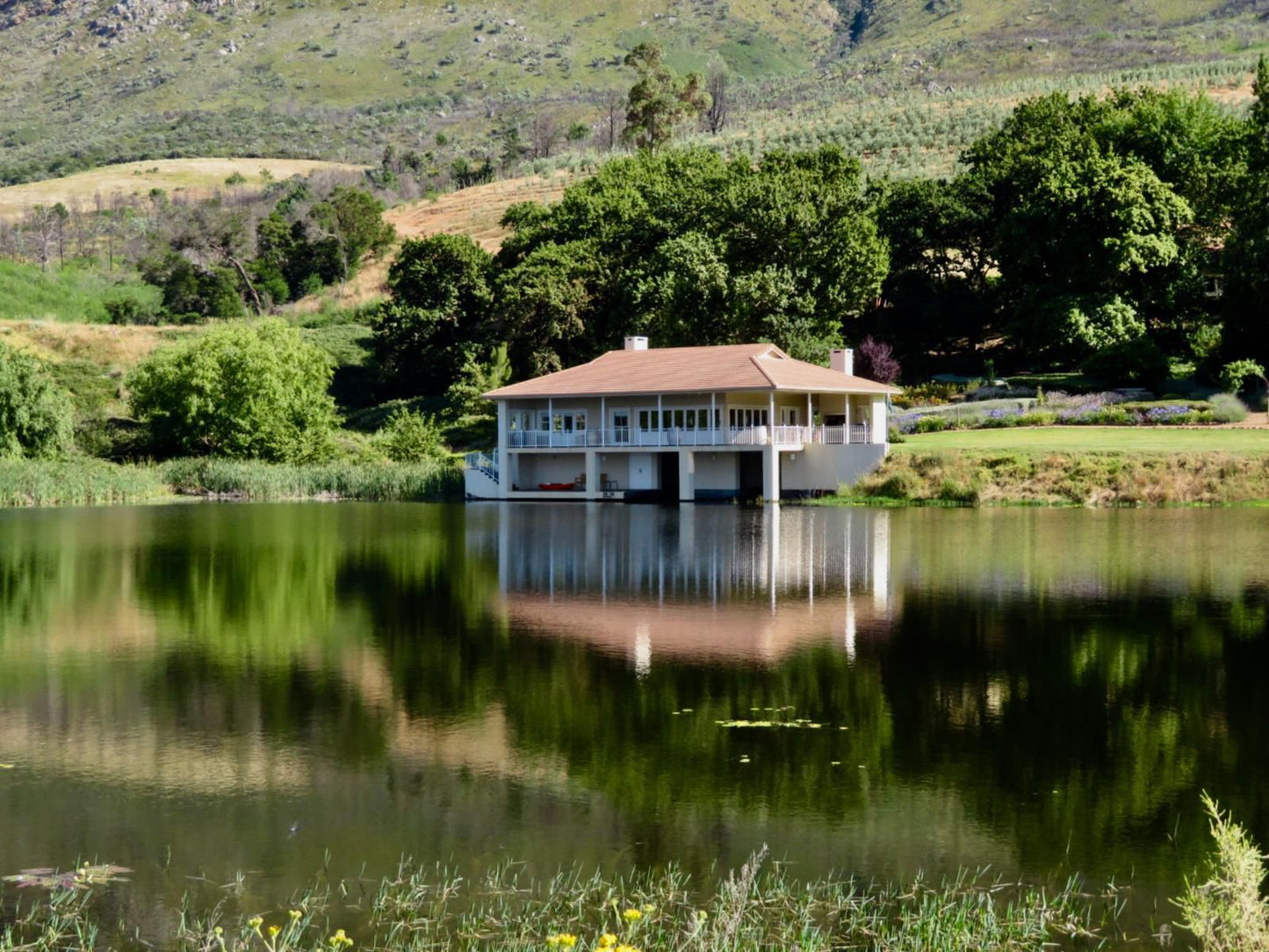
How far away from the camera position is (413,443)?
59750 mm

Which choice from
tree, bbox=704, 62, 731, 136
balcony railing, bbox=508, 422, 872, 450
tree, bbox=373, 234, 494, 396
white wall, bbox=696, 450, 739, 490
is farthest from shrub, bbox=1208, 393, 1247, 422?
tree, bbox=704, 62, 731, 136

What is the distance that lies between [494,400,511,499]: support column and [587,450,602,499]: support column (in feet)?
10.2

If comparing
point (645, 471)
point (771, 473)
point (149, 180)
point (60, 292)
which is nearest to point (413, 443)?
point (645, 471)

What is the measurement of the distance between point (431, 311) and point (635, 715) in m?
67.0

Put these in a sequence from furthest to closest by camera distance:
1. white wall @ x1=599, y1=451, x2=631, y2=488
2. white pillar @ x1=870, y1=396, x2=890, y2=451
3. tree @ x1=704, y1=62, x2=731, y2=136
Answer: tree @ x1=704, y1=62, x2=731, y2=136, white wall @ x1=599, y1=451, x2=631, y2=488, white pillar @ x1=870, y1=396, x2=890, y2=451

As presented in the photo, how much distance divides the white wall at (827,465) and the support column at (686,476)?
3067 mm

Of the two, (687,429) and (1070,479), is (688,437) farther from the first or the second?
(1070,479)

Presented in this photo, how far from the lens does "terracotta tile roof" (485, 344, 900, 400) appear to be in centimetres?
4800

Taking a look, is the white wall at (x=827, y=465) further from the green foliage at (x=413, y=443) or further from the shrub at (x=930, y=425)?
the green foliage at (x=413, y=443)

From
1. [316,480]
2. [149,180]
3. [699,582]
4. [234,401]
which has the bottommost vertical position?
[699,582]

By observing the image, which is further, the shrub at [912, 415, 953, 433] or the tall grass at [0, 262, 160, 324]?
the tall grass at [0, 262, 160, 324]

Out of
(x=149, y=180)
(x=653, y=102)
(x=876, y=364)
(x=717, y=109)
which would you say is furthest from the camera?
(x=149, y=180)

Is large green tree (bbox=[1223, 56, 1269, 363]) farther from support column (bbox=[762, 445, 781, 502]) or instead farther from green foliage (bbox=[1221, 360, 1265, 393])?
support column (bbox=[762, 445, 781, 502])

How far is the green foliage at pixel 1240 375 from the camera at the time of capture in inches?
2126
